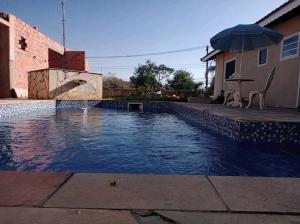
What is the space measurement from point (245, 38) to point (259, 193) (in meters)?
7.23

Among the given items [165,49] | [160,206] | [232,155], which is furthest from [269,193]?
[165,49]

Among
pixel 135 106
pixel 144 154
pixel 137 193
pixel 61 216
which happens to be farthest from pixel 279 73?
pixel 61 216

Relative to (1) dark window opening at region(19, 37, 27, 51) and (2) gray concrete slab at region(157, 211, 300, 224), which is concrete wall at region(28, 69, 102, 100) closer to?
(1) dark window opening at region(19, 37, 27, 51)

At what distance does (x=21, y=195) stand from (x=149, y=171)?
5.36ft

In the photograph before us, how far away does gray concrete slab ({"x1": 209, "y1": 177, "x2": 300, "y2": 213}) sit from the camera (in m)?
1.77

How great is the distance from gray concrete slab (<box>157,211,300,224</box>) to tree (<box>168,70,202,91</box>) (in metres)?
29.2

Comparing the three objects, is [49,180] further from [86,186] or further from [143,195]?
[143,195]

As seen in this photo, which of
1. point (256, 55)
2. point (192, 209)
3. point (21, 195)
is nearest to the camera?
point (192, 209)

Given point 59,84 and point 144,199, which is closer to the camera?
point 144,199

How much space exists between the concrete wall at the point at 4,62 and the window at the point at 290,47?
13.5m

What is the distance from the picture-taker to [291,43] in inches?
329

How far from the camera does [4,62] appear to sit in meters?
14.6

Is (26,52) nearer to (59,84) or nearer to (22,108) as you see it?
(59,84)

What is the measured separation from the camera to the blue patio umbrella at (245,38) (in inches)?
284
